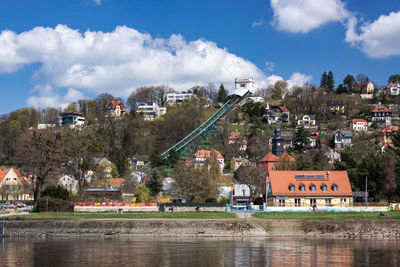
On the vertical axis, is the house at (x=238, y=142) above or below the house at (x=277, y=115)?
below

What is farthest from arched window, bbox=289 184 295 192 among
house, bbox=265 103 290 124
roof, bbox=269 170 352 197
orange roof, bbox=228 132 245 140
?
house, bbox=265 103 290 124

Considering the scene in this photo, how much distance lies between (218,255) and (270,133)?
12590cm

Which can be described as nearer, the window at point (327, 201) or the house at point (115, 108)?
the window at point (327, 201)

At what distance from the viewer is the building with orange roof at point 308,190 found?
65.8 meters

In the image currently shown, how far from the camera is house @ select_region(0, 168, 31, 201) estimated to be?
315ft

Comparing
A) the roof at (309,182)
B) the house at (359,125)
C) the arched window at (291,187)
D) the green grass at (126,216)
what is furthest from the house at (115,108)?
the green grass at (126,216)

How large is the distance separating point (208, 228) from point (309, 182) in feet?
72.5

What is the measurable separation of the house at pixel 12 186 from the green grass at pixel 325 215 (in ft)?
188

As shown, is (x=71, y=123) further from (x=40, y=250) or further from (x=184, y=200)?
(x=40, y=250)

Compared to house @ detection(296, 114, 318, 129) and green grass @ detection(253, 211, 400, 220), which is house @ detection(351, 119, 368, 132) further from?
green grass @ detection(253, 211, 400, 220)

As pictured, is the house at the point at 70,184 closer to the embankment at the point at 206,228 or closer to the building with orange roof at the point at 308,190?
the embankment at the point at 206,228

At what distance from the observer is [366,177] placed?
71.6 m

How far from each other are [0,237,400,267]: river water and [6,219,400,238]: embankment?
3210 mm

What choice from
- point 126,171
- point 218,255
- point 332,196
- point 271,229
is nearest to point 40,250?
point 218,255
